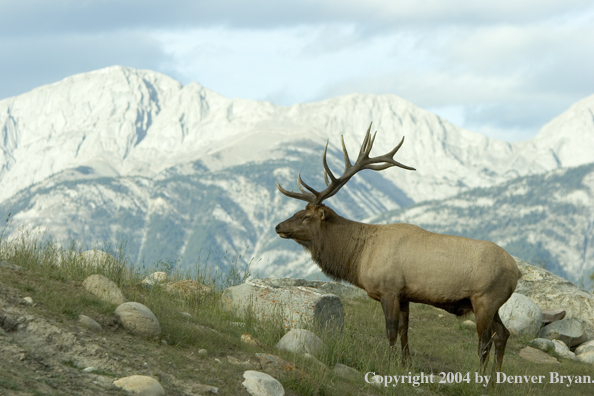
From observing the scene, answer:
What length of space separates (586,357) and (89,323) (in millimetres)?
10732

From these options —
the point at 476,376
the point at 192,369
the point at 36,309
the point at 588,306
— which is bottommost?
the point at 588,306

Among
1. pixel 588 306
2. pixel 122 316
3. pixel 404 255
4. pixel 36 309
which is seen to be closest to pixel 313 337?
pixel 404 255

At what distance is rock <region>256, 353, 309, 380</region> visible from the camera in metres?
8.17

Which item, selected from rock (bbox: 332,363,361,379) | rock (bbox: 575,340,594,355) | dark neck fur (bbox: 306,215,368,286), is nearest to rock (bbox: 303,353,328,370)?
rock (bbox: 332,363,361,379)

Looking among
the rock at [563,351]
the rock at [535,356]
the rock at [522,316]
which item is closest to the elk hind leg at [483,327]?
the rock at [535,356]

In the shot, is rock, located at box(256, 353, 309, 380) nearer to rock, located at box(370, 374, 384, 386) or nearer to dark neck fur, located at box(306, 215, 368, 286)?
rock, located at box(370, 374, 384, 386)

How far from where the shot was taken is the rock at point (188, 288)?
12.0m

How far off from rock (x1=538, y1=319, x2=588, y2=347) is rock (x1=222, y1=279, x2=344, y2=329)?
623 centimetres

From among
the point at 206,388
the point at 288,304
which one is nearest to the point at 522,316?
the point at 288,304

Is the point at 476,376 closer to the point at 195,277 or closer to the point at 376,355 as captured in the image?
the point at 376,355

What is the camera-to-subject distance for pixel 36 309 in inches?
324

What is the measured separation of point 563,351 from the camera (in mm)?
14562

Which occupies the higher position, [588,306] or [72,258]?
[72,258]

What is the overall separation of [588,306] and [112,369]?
45.5 feet
